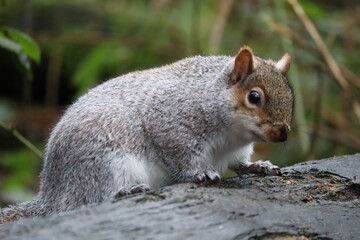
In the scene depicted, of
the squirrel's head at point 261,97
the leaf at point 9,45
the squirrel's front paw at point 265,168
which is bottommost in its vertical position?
the squirrel's front paw at point 265,168

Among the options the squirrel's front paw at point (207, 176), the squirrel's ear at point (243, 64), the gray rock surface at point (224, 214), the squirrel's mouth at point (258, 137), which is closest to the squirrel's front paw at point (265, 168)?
the gray rock surface at point (224, 214)

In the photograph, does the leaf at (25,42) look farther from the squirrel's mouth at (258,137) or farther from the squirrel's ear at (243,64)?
the squirrel's mouth at (258,137)

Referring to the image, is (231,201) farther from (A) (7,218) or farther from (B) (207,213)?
(A) (7,218)

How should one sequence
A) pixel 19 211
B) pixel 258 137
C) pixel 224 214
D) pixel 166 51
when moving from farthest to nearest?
pixel 166 51
pixel 19 211
pixel 258 137
pixel 224 214

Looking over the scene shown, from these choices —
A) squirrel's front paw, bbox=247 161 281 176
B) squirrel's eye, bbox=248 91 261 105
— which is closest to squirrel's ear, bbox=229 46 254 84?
squirrel's eye, bbox=248 91 261 105

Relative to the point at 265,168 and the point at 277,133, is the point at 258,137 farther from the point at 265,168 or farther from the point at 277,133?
the point at 265,168

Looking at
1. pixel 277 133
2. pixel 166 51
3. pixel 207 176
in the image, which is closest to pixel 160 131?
pixel 207 176
